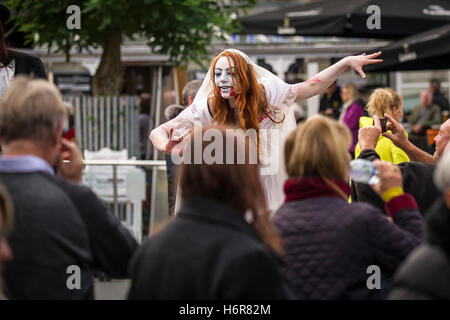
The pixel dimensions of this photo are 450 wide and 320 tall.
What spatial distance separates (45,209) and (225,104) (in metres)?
2.10

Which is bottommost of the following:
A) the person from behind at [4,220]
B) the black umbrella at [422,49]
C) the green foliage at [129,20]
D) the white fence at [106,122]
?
the white fence at [106,122]

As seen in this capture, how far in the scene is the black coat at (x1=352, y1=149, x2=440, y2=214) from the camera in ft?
12.0

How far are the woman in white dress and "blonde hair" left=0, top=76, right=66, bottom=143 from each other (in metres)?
1.66

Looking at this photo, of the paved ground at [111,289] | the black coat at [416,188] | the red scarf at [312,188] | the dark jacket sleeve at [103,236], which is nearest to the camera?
the dark jacket sleeve at [103,236]

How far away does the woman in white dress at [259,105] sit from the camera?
14.7 ft

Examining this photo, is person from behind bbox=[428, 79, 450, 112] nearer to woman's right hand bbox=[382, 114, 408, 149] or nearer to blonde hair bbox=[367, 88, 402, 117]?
blonde hair bbox=[367, 88, 402, 117]

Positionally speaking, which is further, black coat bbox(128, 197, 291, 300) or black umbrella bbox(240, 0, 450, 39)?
black umbrella bbox(240, 0, 450, 39)

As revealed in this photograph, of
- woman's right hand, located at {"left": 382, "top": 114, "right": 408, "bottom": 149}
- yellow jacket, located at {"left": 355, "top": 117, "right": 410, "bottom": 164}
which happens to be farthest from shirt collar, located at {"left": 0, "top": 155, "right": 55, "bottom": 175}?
yellow jacket, located at {"left": 355, "top": 117, "right": 410, "bottom": 164}

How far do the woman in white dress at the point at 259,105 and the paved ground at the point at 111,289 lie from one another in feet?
8.08

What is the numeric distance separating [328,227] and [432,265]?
554 millimetres

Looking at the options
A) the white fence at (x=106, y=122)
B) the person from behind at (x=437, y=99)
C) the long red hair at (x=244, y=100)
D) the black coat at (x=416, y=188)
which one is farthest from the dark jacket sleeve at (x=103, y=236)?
the person from behind at (x=437, y=99)

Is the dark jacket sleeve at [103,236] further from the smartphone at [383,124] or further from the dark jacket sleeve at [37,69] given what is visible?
the smartphone at [383,124]

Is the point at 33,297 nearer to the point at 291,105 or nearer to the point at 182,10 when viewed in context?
the point at 291,105
